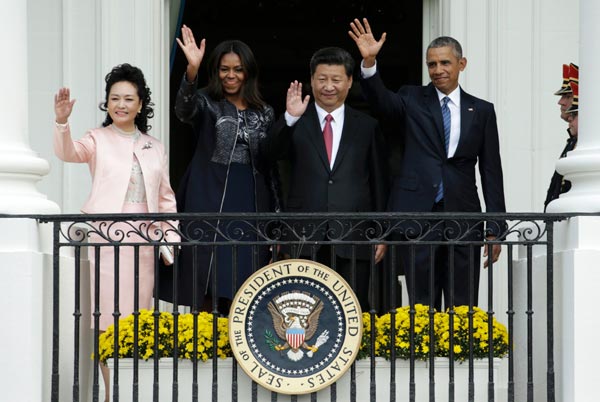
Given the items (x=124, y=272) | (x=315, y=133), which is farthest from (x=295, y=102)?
(x=124, y=272)

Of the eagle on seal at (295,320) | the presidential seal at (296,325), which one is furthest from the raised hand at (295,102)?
the eagle on seal at (295,320)

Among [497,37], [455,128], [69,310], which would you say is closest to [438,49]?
[455,128]

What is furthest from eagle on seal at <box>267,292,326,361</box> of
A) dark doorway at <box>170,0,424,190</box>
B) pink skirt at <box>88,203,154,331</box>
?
dark doorway at <box>170,0,424,190</box>

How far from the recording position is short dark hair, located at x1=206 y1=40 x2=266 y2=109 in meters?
8.78

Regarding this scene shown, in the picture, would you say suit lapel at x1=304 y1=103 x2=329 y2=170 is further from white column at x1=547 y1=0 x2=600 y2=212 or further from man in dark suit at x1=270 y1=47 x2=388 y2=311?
A: white column at x1=547 y1=0 x2=600 y2=212

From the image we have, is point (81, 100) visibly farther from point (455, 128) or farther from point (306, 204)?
point (455, 128)

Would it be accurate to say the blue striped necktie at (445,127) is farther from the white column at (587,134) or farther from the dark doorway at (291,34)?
the dark doorway at (291,34)

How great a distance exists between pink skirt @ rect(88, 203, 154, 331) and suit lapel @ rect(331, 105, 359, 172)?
119cm

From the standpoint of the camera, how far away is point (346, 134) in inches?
348

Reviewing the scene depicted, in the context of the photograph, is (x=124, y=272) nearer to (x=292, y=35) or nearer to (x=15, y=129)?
(x=15, y=129)

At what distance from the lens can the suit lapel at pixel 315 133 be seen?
8789 mm

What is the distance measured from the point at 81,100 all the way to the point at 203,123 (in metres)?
1.71

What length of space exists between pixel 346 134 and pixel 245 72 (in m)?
0.71

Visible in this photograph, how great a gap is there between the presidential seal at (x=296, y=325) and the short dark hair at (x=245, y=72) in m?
1.52
